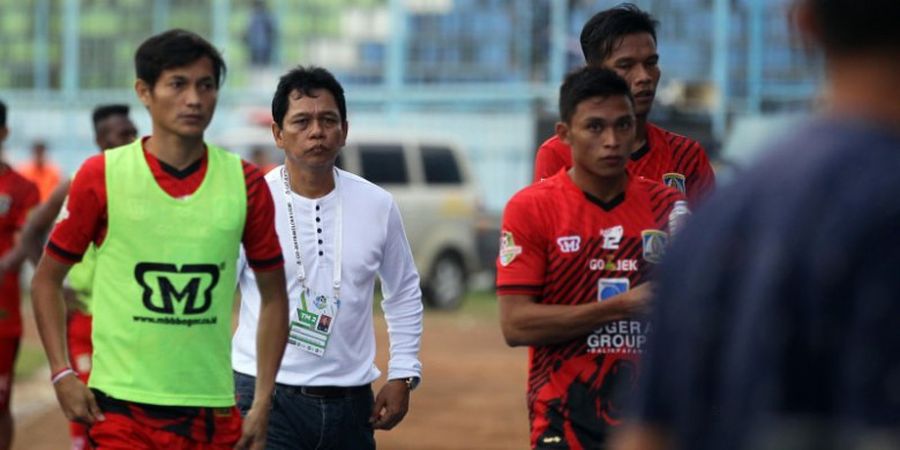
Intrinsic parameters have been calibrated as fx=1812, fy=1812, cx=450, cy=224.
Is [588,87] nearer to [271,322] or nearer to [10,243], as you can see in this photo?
[271,322]

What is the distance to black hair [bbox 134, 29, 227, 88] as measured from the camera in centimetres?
580

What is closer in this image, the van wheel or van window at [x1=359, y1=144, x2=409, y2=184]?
van window at [x1=359, y1=144, x2=409, y2=184]

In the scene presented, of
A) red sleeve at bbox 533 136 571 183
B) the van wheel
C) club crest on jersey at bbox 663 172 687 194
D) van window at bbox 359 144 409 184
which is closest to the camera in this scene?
club crest on jersey at bbox 663 172 687 194

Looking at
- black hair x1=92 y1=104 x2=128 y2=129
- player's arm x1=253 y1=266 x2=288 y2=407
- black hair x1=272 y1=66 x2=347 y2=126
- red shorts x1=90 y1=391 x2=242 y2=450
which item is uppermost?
black hair x1=272 y1=66 x2=347 y2=126

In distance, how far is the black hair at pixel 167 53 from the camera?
5.80 m

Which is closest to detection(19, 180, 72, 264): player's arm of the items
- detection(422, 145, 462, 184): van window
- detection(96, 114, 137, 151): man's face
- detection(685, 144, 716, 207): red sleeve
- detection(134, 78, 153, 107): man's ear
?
detection(96, 114, 137, 151): man's face

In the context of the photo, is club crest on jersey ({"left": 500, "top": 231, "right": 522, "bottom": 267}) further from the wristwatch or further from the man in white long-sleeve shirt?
the wristwatch

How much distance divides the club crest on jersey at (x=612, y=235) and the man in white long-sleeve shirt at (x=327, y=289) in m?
1.19

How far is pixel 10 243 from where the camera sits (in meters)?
10.5

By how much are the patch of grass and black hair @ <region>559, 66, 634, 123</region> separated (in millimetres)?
11659

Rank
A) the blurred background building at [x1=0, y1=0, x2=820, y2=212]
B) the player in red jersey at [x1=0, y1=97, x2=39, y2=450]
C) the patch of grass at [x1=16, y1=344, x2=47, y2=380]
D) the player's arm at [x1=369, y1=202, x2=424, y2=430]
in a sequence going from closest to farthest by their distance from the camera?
the player's arm at [x1=369, y1=202, x2=424, y2=430] < the player in red jersey at [x1=0, y1=97, x2=39, y2=450] < the patch of grass at [x1=16, y1=344, x2=47, y2=380] < the blurred background building at [x1=0, y1=0, x2=820, y2=212]

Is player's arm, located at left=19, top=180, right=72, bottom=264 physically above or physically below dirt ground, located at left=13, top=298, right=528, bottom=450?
above

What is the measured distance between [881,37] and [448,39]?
107ft

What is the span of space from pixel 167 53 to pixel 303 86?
1005 mm
